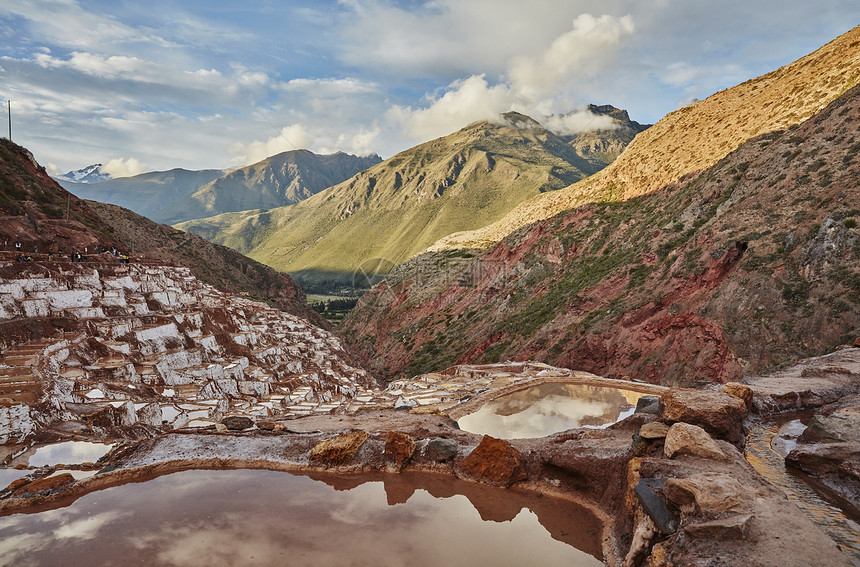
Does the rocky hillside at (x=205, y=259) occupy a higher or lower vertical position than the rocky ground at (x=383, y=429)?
higher

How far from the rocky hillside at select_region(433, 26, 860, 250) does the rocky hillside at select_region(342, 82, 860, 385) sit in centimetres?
342

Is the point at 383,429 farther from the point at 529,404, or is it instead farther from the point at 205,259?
the point at 205,259

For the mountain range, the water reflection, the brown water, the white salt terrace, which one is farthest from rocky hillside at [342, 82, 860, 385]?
the water reflection

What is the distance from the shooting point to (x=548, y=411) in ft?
68.9

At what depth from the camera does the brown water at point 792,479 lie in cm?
858

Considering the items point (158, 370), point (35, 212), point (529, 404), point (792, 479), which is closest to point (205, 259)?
point (35, 212)

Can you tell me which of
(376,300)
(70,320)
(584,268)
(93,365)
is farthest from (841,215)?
(376,300)

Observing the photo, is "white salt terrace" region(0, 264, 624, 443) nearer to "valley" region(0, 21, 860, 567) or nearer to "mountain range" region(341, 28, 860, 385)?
"valley" region(0, 21, 860, 567)

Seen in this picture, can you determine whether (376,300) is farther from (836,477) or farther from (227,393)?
(836,477)

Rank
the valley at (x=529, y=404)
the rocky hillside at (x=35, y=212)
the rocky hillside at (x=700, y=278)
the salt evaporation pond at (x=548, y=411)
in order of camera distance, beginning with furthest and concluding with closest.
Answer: the rocky hillside at (x=35, y=212) < the rocky hillside at (x=700, y=278) < the salt evaporation pond at (x=548, y=411) < the valley at (x=529, y=404)

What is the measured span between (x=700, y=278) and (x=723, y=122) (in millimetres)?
33158

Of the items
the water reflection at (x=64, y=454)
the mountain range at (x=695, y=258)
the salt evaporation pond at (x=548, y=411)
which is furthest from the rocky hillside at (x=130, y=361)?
the mountain range at (x=695, y=258)

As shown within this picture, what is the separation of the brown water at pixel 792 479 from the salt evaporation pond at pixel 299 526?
4904 millimetres

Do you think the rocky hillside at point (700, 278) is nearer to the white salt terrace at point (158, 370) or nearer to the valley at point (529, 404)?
the valley at point (529, 404)
